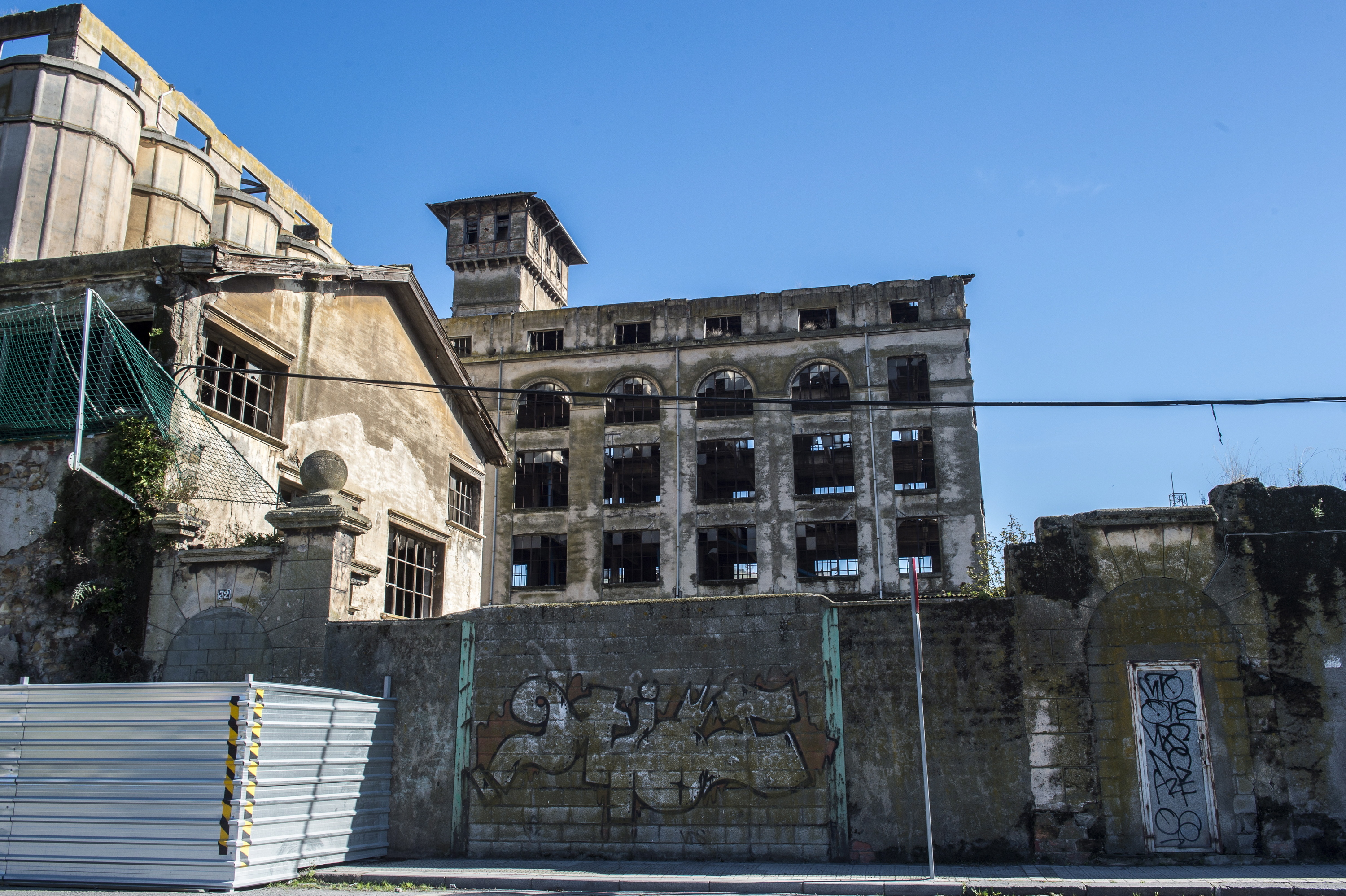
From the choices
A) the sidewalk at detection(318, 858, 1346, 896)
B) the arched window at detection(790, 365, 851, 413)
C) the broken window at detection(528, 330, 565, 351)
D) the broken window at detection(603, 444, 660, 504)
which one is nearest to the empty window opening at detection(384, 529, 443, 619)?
the sidewalk at detection(318, 858, 1346, 896)

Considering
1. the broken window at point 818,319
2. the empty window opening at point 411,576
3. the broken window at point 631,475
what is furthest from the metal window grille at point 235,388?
the broken window at point 818,319

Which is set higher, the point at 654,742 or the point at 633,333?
the point at 633,333

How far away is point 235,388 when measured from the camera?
545 inches

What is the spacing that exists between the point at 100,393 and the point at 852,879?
37.2ft

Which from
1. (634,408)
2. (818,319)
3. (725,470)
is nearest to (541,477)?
(634,408)

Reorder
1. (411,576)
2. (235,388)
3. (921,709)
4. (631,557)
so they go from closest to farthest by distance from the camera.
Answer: (921,709), (235,388), (411,576), (631,557)

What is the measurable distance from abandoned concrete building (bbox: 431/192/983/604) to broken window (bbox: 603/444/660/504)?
80mm

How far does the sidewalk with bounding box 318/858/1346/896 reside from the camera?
838 centimetres

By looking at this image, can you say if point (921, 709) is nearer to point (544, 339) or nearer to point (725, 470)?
point (725, 470)

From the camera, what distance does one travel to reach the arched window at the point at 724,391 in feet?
134

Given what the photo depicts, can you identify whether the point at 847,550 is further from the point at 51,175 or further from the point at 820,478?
the point at 51,175

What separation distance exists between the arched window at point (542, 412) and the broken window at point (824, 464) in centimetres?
1075

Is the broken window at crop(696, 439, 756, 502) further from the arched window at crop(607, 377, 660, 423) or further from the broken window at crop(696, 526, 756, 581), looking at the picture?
the arched window at crop(607, 377, 660, 423)

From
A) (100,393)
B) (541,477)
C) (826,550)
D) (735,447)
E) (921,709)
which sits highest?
(735,447)
